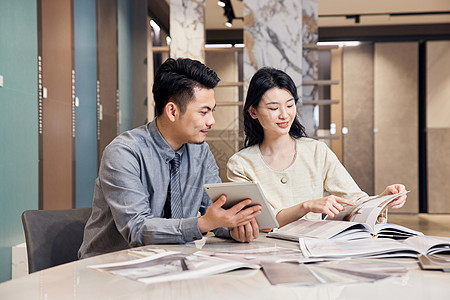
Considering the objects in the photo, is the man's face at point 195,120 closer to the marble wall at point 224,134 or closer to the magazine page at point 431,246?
the magazine page at point 431,246

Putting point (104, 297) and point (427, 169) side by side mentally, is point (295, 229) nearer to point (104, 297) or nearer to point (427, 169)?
point (104, 297)

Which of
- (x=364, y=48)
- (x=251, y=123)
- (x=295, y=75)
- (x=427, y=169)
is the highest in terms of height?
(x=364, y=48)

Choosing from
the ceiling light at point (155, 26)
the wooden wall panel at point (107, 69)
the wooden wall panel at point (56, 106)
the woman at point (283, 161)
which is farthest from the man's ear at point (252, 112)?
the ceiling light at point (155, 26)

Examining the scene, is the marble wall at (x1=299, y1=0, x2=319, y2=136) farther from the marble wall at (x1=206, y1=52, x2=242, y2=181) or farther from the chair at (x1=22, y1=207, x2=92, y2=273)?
the chair at (x1=22, y1=207, x2=92, y2=273)

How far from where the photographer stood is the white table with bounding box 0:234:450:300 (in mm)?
761

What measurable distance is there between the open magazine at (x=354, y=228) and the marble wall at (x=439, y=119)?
6694mm

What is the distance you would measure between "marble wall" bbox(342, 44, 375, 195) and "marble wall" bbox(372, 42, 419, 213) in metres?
0.11

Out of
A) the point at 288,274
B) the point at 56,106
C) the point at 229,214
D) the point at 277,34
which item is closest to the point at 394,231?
the point at 229,214

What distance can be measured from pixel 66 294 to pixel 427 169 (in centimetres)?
769

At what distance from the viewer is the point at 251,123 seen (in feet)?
7.75

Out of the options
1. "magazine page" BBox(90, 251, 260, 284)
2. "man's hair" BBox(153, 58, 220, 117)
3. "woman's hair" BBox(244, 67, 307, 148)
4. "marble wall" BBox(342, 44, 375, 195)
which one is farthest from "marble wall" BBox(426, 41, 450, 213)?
"magazine page" BBox(90, 251, 260, 284)

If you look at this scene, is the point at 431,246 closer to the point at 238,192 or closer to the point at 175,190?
the point at 238,192

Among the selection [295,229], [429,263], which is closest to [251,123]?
[295,229]

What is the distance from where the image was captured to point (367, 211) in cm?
144
